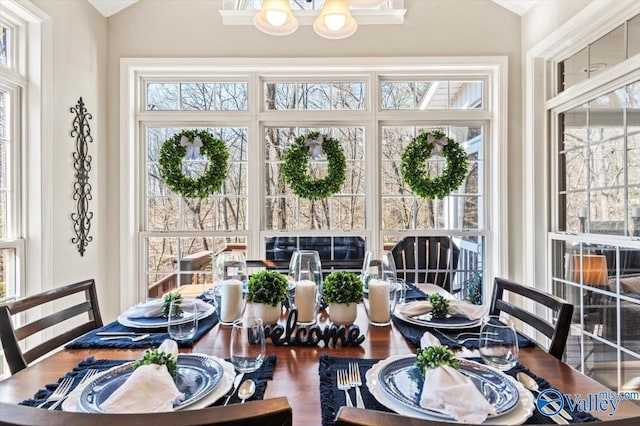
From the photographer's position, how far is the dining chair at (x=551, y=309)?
1202 mm

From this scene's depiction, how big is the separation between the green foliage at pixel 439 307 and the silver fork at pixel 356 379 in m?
0.51

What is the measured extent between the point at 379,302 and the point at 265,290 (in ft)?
1.35

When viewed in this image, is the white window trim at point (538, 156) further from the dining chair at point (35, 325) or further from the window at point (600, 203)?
the dining chair at point (35, 325)

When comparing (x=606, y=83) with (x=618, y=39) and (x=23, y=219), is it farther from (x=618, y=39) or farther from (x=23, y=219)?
(x=23, y=219)

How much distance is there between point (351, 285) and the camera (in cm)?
128

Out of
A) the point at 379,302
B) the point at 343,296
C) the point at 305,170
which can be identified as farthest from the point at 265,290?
the point at 305,170

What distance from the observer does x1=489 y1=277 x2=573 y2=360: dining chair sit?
1202 mm

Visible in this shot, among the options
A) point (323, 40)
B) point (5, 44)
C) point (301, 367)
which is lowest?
point (301, 367)

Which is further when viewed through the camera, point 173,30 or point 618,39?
point 173,30

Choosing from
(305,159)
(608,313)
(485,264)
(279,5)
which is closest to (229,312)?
(279,5)

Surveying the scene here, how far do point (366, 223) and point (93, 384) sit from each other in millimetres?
2352

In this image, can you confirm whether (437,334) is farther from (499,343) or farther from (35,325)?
(35,325)

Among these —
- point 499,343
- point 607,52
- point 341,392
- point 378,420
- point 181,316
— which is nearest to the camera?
point 378,420

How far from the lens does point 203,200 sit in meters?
3.02
